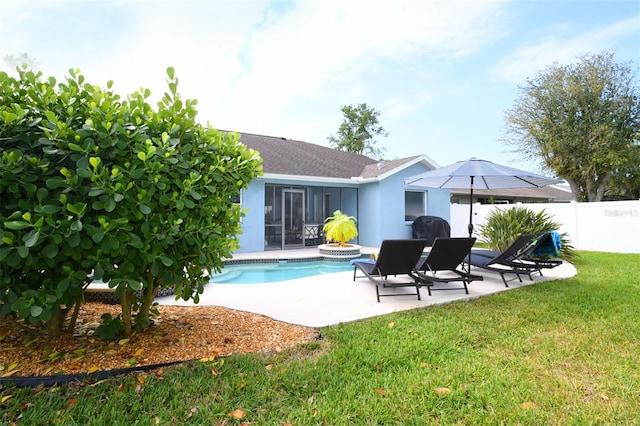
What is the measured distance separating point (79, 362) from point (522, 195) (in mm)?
31425

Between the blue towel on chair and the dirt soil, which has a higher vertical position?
the blue towel on chair

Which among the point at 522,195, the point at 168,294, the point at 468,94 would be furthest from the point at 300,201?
the point at 522,195

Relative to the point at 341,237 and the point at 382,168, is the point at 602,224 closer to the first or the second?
the point at 382,168

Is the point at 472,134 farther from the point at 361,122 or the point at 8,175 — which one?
the point at 8,175

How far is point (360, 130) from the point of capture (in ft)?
122

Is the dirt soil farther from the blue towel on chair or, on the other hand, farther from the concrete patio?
the blue towel on chair

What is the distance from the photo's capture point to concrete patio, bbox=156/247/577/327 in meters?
4.95

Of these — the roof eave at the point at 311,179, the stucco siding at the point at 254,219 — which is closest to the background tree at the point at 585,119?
the roof eave at the point at 311,179

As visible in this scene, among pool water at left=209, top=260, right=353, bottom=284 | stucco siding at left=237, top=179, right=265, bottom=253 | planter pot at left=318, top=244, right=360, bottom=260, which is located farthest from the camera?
stucco siding at left=237, top=179, right=265, bottom=253

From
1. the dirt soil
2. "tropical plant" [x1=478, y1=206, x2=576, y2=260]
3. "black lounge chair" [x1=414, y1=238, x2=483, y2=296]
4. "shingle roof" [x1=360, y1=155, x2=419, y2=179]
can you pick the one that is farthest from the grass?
"shingle roof" [x1=360, y1=155, x2=419, y2=179]

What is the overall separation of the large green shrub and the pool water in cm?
557

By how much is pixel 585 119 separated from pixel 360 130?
64.0 feet

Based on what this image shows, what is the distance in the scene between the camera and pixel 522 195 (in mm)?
28062

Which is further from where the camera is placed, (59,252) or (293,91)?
(293,91)
